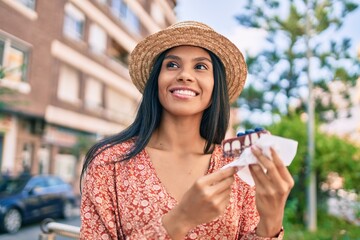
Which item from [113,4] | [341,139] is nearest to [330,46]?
[341,139]

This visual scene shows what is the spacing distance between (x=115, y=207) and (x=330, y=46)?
9.62 meters

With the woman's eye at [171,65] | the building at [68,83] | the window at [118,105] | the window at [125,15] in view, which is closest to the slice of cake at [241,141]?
the woman's eye at [171,65]

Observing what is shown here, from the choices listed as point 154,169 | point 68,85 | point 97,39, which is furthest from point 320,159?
point 97,39

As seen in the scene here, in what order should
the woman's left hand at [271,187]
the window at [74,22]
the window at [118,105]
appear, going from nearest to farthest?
the woman's left hand at [271,187] → the window at [74,22] → the window at [118,105]

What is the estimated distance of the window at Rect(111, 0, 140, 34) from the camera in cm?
1836

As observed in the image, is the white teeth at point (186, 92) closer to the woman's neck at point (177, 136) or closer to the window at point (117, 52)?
the woman's neck at point (177, 136)

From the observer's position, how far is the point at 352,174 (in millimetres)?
6363

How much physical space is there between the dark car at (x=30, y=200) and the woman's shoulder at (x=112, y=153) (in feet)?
21.8

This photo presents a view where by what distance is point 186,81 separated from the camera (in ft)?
4.39

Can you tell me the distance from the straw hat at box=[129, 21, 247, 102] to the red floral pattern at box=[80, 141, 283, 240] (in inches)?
14.8

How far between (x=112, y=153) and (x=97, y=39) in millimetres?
16530

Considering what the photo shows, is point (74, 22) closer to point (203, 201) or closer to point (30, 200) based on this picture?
point (30, 200)

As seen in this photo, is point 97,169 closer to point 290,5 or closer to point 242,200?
point 242,200

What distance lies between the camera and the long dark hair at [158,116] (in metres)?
1.46
